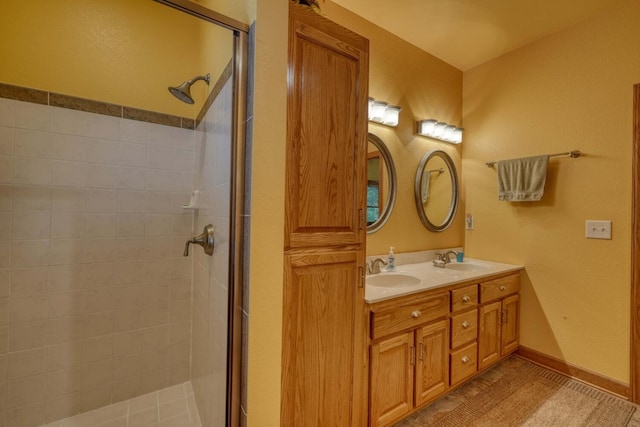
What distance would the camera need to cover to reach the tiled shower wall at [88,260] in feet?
4.72

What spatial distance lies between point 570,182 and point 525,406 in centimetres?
156

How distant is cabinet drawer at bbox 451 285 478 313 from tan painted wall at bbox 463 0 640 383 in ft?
2.59

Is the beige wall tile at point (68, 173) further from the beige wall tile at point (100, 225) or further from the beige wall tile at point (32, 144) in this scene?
the beige wall tile at point (100, 225)

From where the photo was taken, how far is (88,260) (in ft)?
5.32

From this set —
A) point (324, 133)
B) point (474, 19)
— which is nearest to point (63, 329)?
point (324, 133)

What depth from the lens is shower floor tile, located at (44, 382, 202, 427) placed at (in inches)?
61.8

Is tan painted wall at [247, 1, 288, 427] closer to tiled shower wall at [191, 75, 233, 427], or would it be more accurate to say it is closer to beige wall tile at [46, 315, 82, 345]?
tiled shower wall at [191, 75, 233, 427]

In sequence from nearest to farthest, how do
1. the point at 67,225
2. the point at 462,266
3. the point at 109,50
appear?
the point at 67,225, the point at 109,50, the point at 462,266

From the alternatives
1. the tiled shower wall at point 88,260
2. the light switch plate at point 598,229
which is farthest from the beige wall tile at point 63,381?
the light switch plate at point 598,229

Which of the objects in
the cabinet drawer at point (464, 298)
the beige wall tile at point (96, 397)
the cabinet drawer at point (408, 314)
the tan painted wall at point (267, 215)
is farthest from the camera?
the cabinet drawer at point (464, 298)

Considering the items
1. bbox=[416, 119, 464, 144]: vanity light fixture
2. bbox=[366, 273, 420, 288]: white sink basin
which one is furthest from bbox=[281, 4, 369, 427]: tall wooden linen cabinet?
bbox=[416, 119, 464, 144]: vanity light fixture

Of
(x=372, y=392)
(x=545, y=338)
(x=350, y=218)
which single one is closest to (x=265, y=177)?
(x=350, y=218)

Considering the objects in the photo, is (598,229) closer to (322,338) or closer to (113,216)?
(322,338)

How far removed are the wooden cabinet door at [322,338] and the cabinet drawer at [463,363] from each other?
0.76 meters
